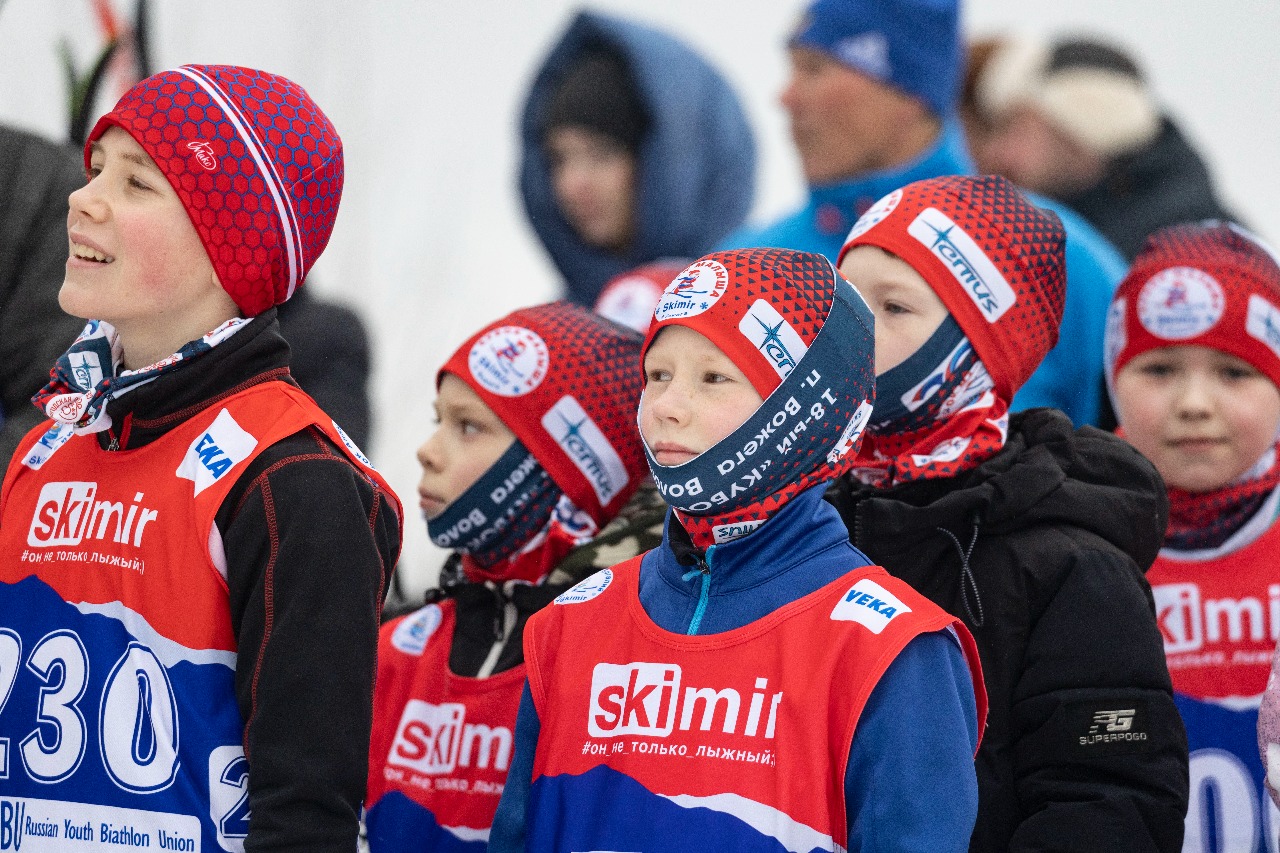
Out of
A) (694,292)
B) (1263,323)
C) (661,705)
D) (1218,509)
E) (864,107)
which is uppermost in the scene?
(864,107)

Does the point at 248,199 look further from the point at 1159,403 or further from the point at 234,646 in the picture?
the point at 1159,403

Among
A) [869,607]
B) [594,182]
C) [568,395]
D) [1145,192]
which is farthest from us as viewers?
[1145,192]

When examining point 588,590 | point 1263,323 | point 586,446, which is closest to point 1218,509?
point 1263,323

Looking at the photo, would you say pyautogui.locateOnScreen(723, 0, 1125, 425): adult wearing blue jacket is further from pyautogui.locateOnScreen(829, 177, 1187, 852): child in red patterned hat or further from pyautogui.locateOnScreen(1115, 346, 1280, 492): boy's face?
pyautogui.locateOnScreen(829, 177, 1187, 852): child in red patterned hat

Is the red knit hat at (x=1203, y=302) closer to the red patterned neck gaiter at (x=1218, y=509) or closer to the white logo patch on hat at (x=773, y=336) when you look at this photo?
the red patterned neck gaiter at (x=1218, y=509)

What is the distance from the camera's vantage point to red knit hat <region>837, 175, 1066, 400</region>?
2898 mm

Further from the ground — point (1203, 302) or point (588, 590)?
point (1203, 302)

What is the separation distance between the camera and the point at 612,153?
5195mm

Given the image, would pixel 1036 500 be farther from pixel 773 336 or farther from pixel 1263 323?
pixel 1263 323

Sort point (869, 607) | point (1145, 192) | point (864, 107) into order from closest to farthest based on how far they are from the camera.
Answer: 1. point (869, 607)
2. point (864, 107)
3. point (1145, 192)

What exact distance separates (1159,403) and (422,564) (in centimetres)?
231

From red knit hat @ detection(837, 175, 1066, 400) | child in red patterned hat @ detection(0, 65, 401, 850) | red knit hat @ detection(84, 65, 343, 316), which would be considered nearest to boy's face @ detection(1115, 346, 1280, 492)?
red knit hat @ detection(837, 175, 1066, 400)

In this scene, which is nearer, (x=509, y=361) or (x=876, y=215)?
(x=876, y=215)

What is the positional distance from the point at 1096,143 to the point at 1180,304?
2.47 meters
